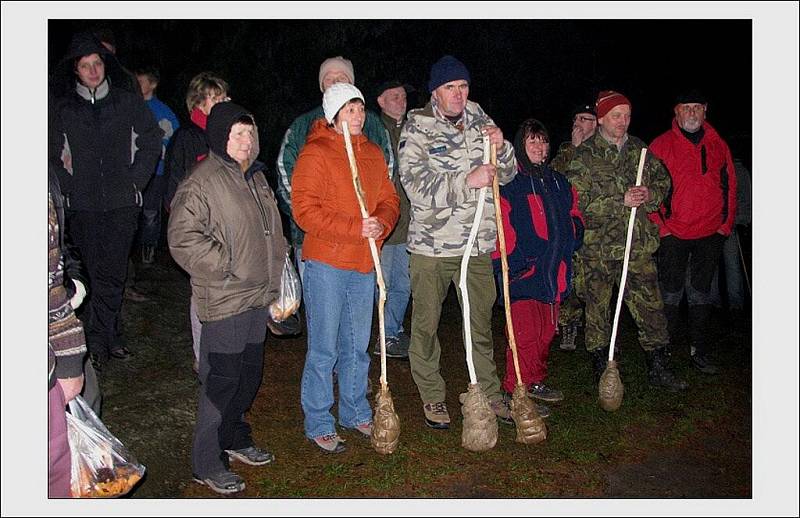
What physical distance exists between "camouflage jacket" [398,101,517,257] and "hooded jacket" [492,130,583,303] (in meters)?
0.42

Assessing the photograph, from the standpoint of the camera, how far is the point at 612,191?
6.34 m

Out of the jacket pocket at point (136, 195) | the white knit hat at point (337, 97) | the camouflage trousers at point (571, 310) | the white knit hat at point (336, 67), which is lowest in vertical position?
the camouflage trousers at point (571, 310)

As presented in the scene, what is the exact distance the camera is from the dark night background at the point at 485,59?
11.9 meters

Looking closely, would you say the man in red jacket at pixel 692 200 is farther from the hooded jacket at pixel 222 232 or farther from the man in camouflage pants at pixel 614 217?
the hooded jacket at pixel 222 232

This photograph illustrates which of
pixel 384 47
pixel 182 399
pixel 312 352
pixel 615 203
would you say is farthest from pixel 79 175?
pixel 384 47

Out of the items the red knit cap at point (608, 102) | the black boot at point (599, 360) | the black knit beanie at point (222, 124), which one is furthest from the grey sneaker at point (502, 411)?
the black knit beanie at point (222, 124)

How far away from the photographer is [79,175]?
19.4 feet

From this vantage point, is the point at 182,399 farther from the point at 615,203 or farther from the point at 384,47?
the point at 384,47

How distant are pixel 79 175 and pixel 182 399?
1733mm

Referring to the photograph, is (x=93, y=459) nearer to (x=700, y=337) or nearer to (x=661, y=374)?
(x=661, y=374)

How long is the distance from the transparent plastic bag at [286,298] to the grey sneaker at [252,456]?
2.90ft

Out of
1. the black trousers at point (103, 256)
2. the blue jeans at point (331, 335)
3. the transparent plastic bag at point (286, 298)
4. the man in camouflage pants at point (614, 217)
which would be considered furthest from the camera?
the man in camouflage pants at point (614, 217)

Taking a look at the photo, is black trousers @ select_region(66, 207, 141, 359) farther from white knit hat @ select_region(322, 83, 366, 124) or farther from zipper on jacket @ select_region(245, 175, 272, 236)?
white knit hat @ select_region(322, 83, 366, 124)

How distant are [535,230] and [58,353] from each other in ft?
11.9
